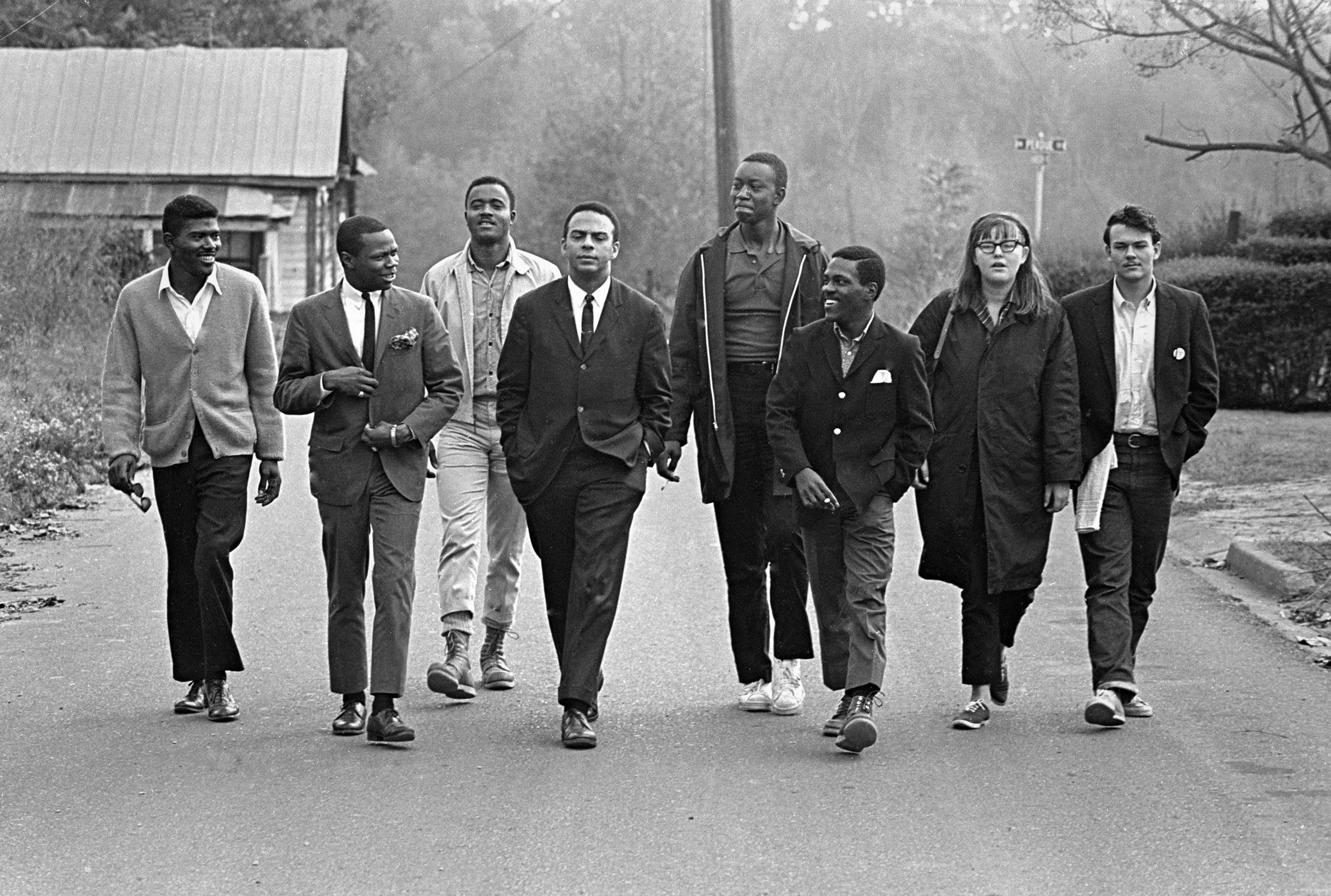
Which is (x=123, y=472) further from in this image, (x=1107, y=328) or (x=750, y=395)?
(x=1107, y=328)

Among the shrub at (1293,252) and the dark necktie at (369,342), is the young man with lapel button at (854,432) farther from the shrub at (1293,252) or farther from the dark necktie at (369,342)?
the shrub at (1293,252)

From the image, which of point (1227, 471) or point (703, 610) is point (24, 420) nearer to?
point (703, 610)

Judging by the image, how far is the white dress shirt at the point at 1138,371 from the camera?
741 cm

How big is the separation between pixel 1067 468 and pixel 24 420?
10608mm

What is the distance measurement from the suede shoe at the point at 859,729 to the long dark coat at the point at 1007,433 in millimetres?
720

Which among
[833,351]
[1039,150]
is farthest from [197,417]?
[1039,150]

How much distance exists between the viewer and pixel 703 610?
32.4ft

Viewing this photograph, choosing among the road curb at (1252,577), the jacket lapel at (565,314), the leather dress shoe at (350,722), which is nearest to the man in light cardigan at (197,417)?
the leather dress shoe at (350,722)

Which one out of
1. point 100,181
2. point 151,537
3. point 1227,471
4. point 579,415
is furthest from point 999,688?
point 100,181

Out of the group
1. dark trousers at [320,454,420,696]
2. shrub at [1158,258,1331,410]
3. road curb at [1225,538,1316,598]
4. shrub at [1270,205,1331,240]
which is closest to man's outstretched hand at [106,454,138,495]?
dark trousers at [320,454,420,696]

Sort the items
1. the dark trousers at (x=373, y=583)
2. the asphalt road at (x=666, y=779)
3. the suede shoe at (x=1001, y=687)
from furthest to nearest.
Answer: the suede shoe at (x=1001, y=687)
the dark trousers at (x=373, y=583)
the asphalt road at (x=666, y=779)

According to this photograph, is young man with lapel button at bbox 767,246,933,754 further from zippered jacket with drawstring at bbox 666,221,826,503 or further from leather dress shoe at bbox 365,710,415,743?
leather dress shoe at bbox 365,710,415,743

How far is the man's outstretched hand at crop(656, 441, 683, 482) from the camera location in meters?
7.39

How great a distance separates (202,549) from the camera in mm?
7316
